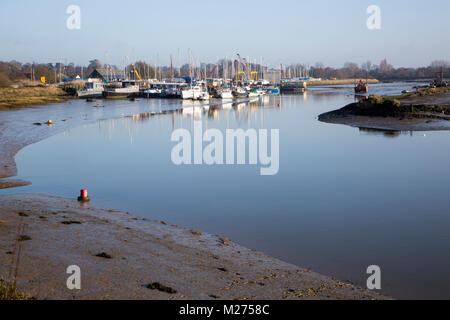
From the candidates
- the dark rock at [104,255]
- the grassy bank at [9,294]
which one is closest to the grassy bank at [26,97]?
the dark rock at [104,255]

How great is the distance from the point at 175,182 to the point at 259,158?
6.99 meters

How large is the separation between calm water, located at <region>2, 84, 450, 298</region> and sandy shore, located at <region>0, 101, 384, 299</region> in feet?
3.33

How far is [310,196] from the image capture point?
58.0ft

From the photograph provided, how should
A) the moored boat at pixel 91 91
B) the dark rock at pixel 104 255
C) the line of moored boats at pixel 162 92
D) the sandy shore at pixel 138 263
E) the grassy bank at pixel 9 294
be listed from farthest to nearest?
the moored boat at pixel 91 91 → the line of moored boats at pixel 162 92 → the dark rock at pixel 104 255 → the sandy shore at pixel 138 263 → the grassy bank at pixel 9 294

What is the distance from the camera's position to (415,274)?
411 inches

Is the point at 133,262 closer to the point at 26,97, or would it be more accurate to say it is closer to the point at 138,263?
the point at 138,263

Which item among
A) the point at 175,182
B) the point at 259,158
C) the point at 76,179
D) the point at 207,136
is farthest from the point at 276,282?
the point at 207,136

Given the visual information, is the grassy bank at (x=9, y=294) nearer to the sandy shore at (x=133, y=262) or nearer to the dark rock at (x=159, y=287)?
the sandy shore at (x=133, y=262)

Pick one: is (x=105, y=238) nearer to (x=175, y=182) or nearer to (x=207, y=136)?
(x=175, y=182)

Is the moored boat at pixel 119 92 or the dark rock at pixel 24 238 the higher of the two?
the moored boat at pixel 119 92

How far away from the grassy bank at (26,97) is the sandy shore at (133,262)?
170ft

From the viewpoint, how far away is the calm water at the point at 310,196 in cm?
1150

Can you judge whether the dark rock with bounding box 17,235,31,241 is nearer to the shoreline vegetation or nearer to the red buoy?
the red buoy

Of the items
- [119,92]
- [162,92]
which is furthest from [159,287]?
[119,92]
